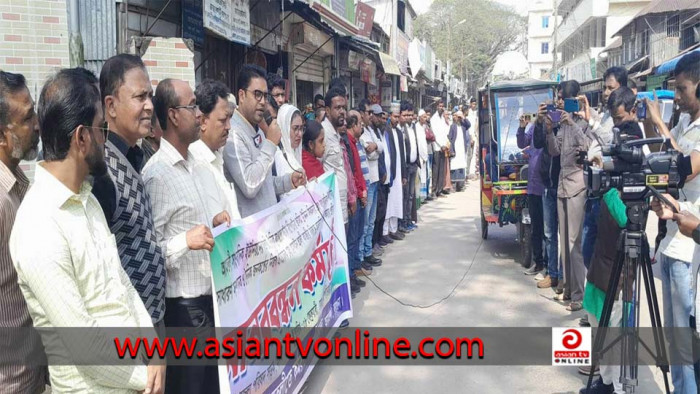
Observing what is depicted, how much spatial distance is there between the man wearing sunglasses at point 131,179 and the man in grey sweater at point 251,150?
1.11 meters

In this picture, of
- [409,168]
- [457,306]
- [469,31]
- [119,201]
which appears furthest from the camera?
[469,31]

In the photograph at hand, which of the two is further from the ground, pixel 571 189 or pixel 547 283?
pixel 571 189

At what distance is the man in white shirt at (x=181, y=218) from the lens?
2.62m

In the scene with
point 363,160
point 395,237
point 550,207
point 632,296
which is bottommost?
point 395,237

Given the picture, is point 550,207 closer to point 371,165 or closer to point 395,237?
point 371,165

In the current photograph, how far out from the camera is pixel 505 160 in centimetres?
802

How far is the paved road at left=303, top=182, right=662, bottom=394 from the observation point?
391 centimetres

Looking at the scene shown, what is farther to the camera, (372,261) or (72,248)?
(372,261)

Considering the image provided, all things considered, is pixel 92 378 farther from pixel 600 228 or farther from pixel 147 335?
pixel 600 228

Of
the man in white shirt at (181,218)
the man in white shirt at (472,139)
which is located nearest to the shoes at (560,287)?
the man in white shirt at (181,218)

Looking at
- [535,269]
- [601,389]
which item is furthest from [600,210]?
[535,269]

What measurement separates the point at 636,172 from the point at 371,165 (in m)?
4.77

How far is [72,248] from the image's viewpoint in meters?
1.85

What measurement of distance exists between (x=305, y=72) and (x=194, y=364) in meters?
9.33
